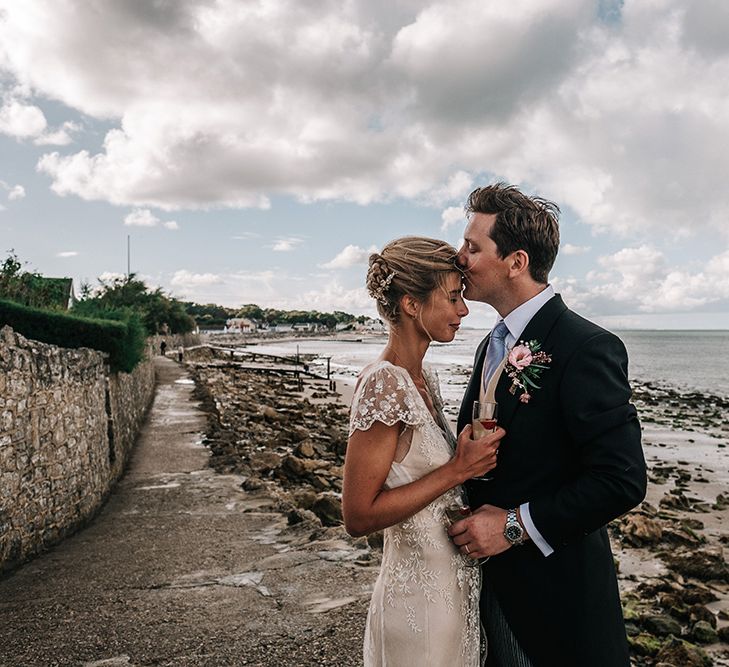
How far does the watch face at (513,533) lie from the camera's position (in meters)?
2.11

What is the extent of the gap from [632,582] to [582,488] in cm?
598

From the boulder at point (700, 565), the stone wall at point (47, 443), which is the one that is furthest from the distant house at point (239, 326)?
the boulder at point (700, 565)

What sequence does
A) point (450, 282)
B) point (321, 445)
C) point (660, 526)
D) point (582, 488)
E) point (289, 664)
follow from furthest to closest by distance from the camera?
point (321, 445) < point (660, 526) < point (289, 664) < point (450, 282) < point (582, 488)

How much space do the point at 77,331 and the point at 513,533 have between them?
8.50 meters

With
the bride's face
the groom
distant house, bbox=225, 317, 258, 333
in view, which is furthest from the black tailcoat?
distant house, bbox=225, 317, 258, 333

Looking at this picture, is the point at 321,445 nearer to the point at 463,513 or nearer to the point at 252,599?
the point at 252,599

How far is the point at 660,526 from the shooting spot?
882 cm

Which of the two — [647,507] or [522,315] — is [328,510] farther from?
[522,315]

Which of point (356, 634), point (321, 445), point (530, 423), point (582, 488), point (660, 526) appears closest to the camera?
point (582, 488)

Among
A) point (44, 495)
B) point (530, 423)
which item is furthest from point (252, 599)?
point (530, 423)

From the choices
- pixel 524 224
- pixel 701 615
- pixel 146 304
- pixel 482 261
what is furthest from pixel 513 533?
pixel 146 304

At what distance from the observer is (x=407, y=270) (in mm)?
2443

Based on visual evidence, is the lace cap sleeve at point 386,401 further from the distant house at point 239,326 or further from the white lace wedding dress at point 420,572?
the distant house at point 239,326

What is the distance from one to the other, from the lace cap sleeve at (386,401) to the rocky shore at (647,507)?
2.56 meters
